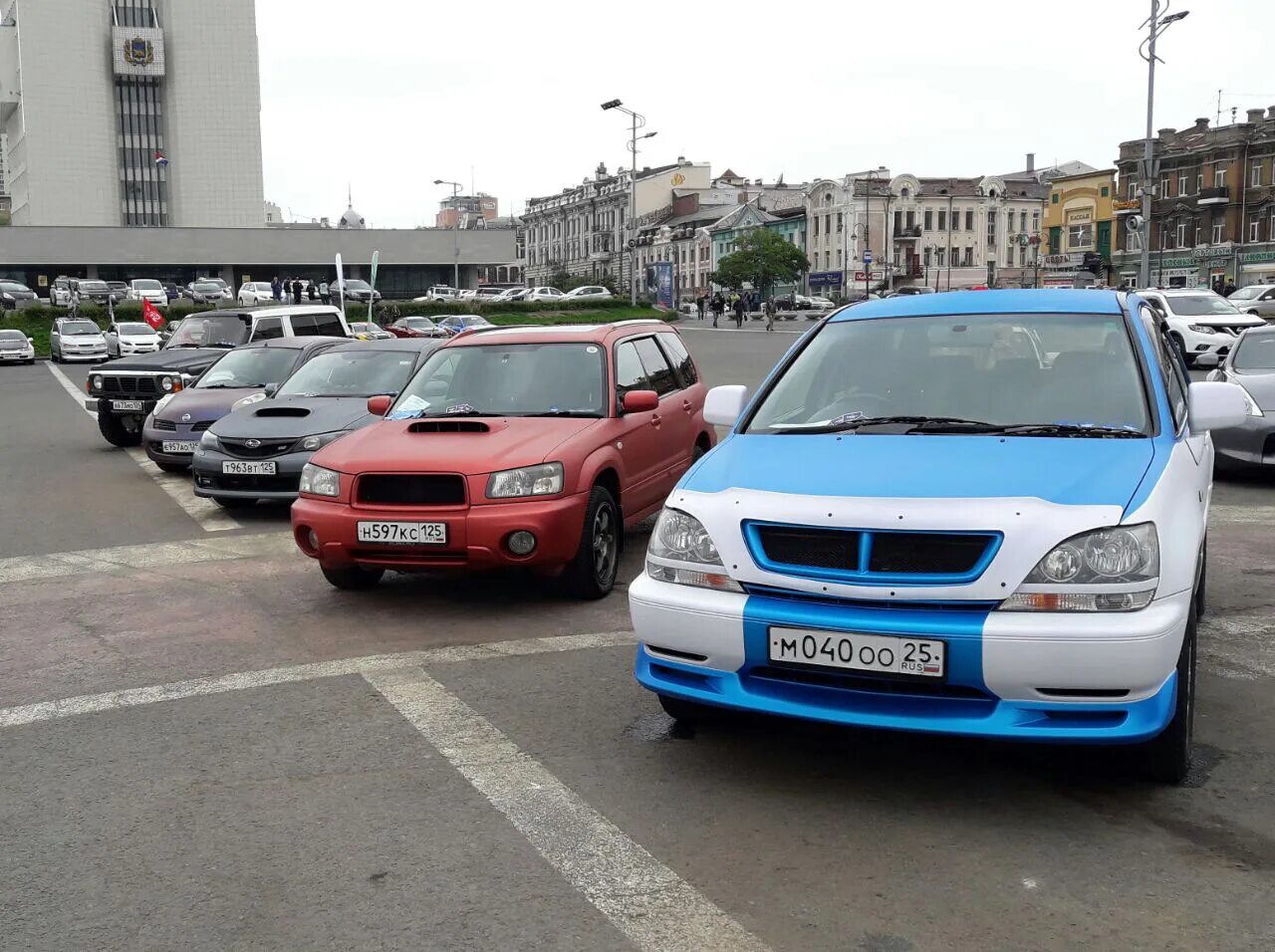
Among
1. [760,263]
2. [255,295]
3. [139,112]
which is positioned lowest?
[255,295]

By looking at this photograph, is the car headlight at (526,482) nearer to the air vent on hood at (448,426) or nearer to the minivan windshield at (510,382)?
the air vent on hood at (448,426)

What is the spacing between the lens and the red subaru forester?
6812 mm

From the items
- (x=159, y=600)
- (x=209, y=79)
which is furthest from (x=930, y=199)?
(x=159, y=600)

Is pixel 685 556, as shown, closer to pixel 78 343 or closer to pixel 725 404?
pixel 725 404

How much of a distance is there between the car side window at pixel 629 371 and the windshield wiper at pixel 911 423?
10.3 feet

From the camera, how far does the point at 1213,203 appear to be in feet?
257

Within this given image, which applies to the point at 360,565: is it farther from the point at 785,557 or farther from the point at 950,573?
the point at 950,573

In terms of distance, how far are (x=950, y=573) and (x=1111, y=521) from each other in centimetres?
52

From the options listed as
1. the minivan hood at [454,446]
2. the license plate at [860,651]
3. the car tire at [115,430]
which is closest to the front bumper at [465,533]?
the minivan hood at [454,446]

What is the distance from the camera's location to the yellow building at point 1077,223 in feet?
306

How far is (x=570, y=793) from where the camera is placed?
432 centimetres

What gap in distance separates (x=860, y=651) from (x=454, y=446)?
3723mm

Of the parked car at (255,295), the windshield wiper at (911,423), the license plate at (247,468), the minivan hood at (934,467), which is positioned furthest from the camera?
the parked car at (255,295)

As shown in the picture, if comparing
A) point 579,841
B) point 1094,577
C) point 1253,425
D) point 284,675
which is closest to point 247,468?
point 284,675
